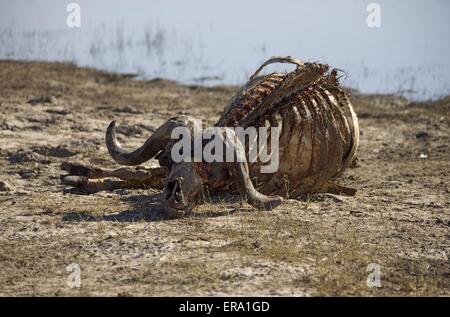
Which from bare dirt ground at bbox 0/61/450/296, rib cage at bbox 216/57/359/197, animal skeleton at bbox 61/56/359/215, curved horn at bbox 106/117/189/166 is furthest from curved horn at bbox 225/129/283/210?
curved horn at bbox 106/117/189/166

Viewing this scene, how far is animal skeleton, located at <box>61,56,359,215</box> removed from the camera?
8.07 meters

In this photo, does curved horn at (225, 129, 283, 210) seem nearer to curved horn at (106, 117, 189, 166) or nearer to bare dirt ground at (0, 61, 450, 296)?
bare dirt ground at (0, 61, 450, 296)

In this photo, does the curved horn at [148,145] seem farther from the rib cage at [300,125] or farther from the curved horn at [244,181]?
the curved horn at [244,181]

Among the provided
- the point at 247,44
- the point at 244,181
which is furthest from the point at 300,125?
the point at 247,44

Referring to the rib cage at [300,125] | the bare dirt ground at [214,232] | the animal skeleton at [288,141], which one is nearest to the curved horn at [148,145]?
the animal skeleton at [288,141]

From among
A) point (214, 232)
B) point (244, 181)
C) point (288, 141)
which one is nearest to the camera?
point (214, 232)

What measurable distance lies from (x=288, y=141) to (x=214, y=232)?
1583mm

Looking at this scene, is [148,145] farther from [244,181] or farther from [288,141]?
[288,141]

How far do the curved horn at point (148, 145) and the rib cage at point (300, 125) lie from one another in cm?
56

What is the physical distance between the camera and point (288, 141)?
8211 mm

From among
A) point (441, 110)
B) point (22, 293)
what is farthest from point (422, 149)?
point (22, 293)

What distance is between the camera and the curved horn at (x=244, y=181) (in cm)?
741

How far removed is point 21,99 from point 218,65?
579 cm

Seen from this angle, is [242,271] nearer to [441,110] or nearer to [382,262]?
[382,262]
